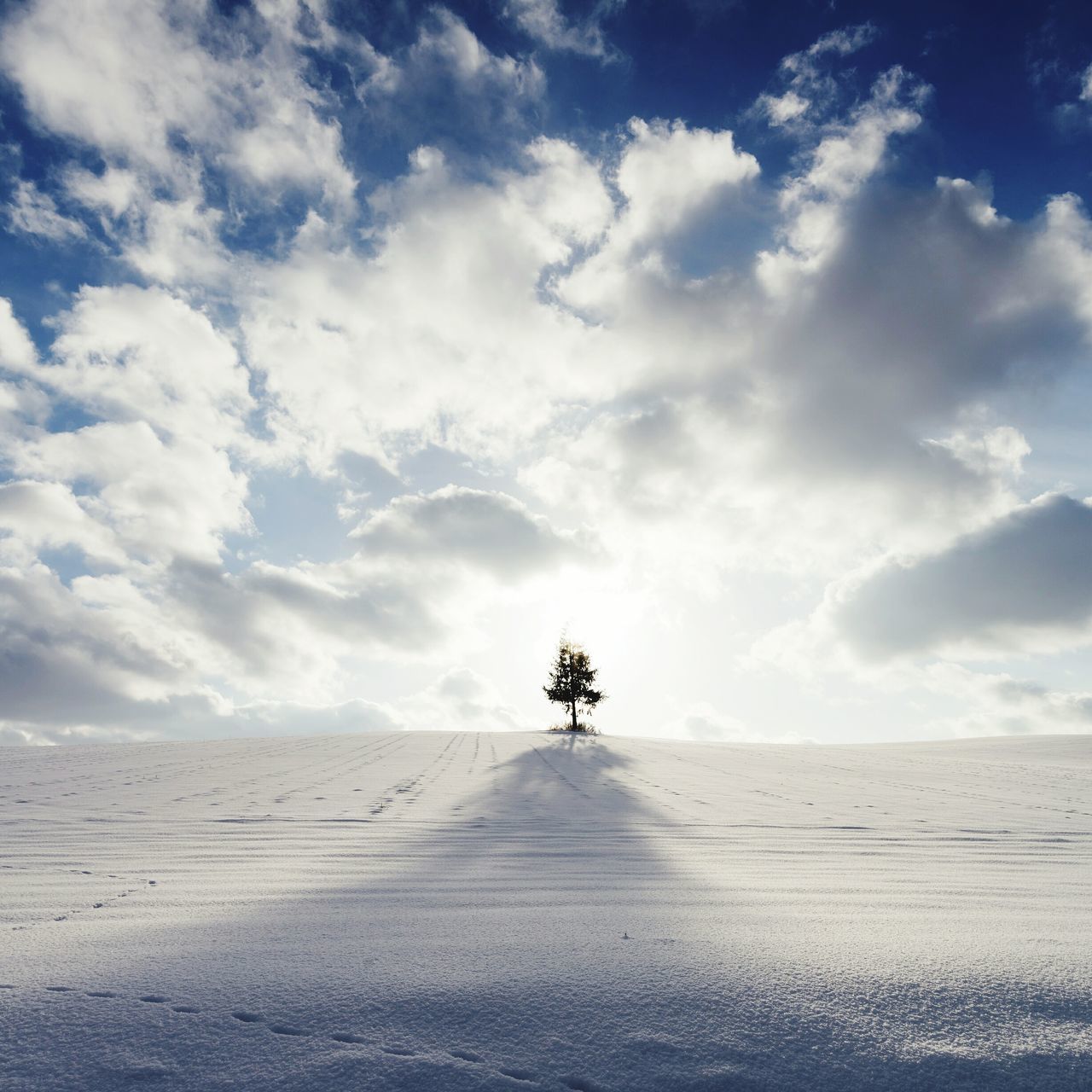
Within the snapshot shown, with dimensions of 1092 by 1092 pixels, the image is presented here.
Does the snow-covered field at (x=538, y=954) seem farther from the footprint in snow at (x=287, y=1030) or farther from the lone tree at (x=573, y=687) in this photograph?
the lone tree at (x=573, y=687)

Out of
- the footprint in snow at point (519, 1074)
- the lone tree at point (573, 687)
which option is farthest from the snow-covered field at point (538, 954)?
the lone tree at point (573, 687)

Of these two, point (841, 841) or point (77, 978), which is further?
point (841, 841)

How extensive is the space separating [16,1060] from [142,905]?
4.37ft

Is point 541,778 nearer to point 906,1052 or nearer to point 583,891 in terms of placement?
point 583,891

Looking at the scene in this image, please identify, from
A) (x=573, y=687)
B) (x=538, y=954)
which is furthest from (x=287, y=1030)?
(x=573, y=687)

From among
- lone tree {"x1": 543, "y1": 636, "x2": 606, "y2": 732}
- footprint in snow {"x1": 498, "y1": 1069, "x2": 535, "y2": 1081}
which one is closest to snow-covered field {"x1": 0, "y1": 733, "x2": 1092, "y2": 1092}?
footprint in snow {"x1": 498, "y1": 1069, "x2": 535, "y2": 1081}

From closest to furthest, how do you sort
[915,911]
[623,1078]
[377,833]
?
[623,1078]
[915,911]
[377,833]

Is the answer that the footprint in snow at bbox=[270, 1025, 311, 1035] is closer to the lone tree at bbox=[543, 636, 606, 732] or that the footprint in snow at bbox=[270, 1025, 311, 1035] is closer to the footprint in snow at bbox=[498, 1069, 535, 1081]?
the footprint in snow at bbox=[498, 1069, 535, 1081]

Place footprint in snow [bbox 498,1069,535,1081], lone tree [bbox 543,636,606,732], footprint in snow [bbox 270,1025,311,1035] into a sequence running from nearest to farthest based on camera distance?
footprint in snow [bbox 498,1069,535,1081]
footprint in snow [bbox 270,1025,311,1035]
lone tree [bbox 543,636,606,732]

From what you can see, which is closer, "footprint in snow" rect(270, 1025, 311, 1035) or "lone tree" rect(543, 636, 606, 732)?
"footprint in snow" rect(270, 1025, 311, 1035)

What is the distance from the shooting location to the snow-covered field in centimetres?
151

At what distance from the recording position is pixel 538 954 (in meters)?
2.09

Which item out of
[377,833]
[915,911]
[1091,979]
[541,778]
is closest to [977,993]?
[1091,979]

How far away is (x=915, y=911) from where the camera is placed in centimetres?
271
